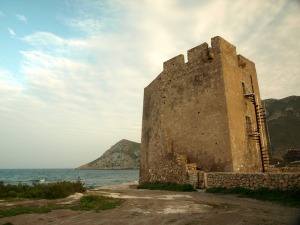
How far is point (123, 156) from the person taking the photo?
5379 inches

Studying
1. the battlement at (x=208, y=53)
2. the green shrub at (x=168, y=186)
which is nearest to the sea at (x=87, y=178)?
the green shrub at (x=168, y=186)

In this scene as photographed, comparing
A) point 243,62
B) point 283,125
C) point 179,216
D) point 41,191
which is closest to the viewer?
point 179,216

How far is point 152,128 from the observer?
22266 millimetres

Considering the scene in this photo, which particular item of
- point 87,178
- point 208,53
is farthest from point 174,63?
point 87,178

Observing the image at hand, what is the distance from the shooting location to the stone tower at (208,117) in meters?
15.7

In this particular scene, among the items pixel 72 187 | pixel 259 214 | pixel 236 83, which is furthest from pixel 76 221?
pixel 236 83

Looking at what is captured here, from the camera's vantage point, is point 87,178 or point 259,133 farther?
point 87,178

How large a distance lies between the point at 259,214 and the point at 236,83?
11.3 meters

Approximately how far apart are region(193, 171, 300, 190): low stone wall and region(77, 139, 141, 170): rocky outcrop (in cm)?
12036

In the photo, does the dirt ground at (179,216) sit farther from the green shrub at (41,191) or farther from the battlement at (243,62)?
the battlement at (243,62)

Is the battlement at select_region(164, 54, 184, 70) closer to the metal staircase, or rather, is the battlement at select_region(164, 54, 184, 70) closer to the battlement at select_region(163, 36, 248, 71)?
the battlement at select_region(163, 36, 248, 71)

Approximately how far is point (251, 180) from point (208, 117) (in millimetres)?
5530

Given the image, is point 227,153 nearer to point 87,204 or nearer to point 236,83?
point 236,83

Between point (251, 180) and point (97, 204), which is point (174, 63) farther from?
point (97, 204)
